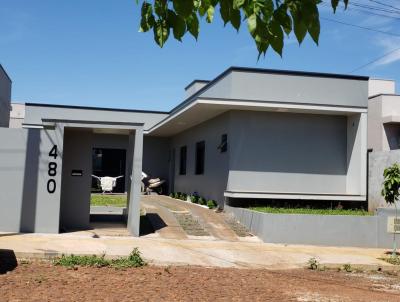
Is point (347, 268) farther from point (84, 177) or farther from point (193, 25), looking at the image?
point (193, 25)

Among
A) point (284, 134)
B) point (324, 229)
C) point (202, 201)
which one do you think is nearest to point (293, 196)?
point (284, 134)

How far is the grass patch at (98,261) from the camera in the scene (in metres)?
9.21

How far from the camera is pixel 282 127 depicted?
60.2ft

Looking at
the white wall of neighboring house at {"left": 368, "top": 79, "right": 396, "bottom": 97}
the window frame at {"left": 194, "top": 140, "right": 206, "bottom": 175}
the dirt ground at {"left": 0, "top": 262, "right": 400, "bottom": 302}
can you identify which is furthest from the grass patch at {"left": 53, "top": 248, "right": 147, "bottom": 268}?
the white wall of neighboring house at {"left": 368, "top": 79, "right": 396, "bottom": 97}

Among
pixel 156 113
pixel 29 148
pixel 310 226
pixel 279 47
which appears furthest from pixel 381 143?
pixel 279 47

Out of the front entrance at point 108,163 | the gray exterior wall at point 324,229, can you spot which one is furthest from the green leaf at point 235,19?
the front entrance at point 108,163

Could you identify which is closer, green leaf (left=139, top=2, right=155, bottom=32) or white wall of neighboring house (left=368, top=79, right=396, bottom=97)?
green leaf (left=139, top=2, right=155, bottom=32)

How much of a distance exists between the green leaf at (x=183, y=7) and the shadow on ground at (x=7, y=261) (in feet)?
22.2

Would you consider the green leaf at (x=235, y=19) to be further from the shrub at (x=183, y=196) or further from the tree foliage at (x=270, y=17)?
the shrub at (x=183, y=196)

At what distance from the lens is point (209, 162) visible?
20906 millimetres

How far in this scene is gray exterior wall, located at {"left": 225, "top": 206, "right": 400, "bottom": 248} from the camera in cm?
1477

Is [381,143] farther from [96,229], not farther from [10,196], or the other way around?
[10,196]

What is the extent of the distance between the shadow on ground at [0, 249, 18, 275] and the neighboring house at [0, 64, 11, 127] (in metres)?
14.8

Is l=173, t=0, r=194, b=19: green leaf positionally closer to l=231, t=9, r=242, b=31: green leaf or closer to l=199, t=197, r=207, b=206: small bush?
l=231, t=9, r=242, b=31: green leaf
